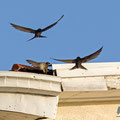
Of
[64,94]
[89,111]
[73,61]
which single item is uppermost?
[73,61]

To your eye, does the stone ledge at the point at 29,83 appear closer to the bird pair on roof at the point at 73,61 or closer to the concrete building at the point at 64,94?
the concrete building at the point at 64,94

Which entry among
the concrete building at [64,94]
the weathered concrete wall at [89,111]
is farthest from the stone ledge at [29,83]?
the weathered concrete wall at [89,111]

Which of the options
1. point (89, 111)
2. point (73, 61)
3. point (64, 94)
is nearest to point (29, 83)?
point (64, 94)

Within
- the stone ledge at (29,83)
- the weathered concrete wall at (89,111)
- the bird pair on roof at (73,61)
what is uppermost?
the bird pair on roof at (73,61)

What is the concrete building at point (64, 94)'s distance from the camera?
225 inches

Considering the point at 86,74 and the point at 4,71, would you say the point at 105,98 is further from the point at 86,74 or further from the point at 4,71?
the point at 4,71

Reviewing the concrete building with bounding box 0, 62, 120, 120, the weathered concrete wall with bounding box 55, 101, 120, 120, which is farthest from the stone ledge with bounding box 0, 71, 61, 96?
the weathered concrete wall with bounding box 55, 101, 120, 120

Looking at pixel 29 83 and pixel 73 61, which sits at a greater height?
pixel 73 61

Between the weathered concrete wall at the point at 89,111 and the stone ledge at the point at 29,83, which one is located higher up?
the stone ledge at the point at 29,83

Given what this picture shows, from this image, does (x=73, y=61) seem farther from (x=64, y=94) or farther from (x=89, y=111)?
(x=64, y=94)

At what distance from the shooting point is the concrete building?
18.8 ft

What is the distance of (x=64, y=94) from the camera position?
6000mm

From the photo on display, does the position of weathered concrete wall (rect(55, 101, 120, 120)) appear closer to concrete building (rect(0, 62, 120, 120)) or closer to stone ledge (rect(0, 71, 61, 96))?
concrete building (rect(0, 62, 120, 120))

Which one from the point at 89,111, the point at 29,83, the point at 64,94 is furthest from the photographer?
the point at 89,111
